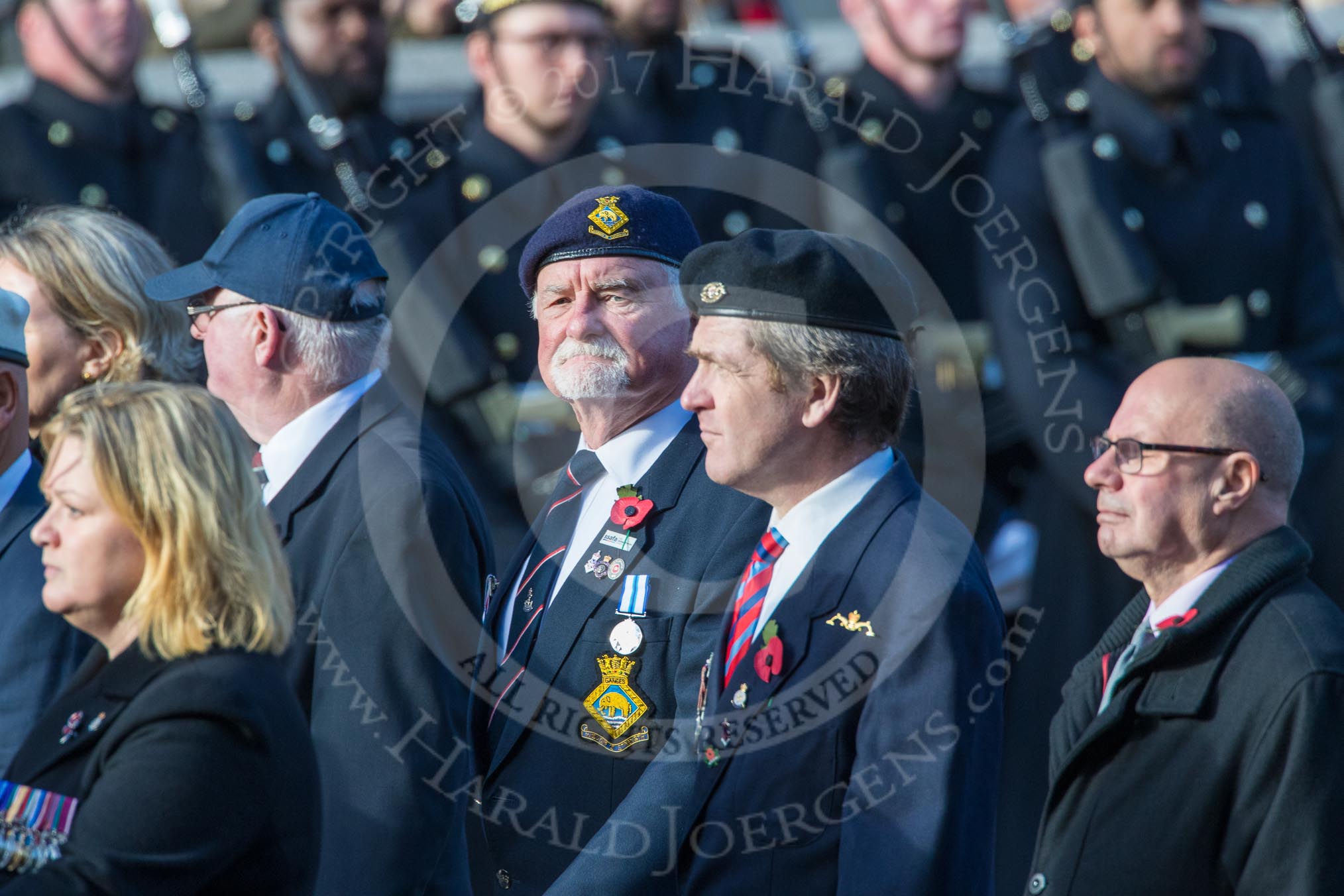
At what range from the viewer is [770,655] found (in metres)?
2.99

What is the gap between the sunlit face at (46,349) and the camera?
12.5 feet

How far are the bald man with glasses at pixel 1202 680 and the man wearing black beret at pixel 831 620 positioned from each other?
0.22 m

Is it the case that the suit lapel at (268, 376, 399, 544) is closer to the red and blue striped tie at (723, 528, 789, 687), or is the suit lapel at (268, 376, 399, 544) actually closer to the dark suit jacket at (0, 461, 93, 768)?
the dark suit jacket at (0, 461, 93, 768)

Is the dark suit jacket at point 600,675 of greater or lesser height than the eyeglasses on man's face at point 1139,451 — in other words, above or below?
below

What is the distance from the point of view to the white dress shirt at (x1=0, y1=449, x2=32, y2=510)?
341cm

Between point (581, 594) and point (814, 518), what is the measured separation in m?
0.50

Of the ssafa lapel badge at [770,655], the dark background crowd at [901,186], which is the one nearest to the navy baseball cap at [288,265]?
the ssafa lapel badge at [770,655]

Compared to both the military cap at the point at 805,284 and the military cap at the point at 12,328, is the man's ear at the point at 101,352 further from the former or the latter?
the military cap at the point at 805,284

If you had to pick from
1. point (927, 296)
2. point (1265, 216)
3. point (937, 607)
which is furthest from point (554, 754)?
point (1265, 216)

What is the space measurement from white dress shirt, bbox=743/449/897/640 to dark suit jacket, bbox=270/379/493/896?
712mm

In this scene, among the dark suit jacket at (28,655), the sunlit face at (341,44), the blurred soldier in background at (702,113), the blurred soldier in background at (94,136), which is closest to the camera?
the dark suit jacket at (28,655)

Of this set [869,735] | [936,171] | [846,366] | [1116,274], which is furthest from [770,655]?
[936,171]

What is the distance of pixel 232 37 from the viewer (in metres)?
7.14

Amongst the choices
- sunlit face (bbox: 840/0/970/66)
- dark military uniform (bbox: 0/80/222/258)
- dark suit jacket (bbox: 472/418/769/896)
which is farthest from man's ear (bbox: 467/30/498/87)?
dark suit jacket (bbox: 472/418/769/896)
